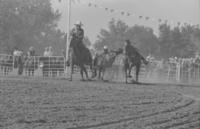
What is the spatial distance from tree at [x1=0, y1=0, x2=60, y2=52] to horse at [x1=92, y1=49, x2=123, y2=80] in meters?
24.9

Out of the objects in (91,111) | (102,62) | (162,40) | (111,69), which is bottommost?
(91,111)

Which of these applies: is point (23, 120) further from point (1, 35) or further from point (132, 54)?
point (1, 35)

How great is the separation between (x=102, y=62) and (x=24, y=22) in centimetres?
3296

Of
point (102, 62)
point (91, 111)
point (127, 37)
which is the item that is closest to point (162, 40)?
point (127, 37)

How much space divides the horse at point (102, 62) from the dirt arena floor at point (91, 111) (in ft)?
29.7

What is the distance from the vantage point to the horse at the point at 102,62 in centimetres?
2328

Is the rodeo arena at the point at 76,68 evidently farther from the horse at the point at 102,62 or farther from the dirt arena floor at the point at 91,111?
the dirt arena floor at the point at 91,111

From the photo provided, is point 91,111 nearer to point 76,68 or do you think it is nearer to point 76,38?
point 76,38

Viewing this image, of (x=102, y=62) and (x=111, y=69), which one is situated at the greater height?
(x=102, y=62)

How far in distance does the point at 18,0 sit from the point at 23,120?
4495 centimetres

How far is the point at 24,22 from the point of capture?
181 feet

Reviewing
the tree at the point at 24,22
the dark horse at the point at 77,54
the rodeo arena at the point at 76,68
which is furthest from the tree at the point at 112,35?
the dark horse at the point at 77,54

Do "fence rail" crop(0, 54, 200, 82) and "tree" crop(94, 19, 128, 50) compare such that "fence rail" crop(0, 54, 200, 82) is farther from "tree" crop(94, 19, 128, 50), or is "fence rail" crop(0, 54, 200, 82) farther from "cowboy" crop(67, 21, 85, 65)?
"tree" crop(94, 19, 128, 50)

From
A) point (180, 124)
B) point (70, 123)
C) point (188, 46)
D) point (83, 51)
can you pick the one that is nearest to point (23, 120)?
point (70, 123)
